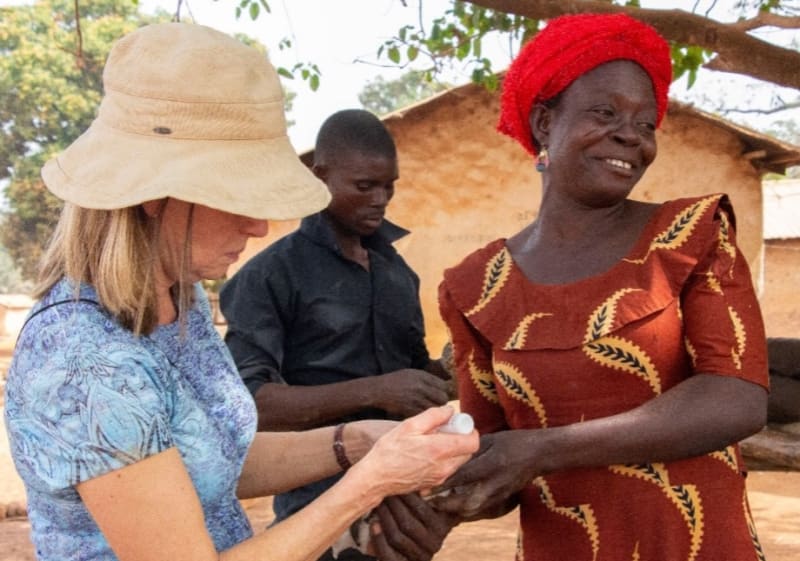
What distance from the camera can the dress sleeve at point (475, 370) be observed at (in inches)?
88.1

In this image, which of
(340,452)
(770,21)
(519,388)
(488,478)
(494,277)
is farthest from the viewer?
(770,21)

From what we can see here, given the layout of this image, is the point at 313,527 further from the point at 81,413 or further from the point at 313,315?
the point at 313,315

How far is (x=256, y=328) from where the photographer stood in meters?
3.03

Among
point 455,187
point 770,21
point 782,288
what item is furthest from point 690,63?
point 782,288

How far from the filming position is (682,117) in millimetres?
11242

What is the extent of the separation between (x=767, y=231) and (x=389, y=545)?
15.3 m

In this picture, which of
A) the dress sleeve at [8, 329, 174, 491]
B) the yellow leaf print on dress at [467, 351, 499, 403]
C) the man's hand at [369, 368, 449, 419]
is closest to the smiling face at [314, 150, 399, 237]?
the man's hand at [369, 368, 449, 419]

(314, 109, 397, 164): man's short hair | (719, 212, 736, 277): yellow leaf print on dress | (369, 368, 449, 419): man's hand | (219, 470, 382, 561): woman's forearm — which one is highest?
(719, 212, 736, 277): yellow leaf print on dress

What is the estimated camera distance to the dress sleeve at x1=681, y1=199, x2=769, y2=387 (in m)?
1.89

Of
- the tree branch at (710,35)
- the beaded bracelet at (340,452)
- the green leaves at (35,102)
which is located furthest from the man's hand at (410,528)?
the green leaves at (35,102)

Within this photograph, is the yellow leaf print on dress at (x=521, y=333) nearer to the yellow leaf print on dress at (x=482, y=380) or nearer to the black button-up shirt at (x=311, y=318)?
the yellow leaf print on dress at (x=482, y=380)

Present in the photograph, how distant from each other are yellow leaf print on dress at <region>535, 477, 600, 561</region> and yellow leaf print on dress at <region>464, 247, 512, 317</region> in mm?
415

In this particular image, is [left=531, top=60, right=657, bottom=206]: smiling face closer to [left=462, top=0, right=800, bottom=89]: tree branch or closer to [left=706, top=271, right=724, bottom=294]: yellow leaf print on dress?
[left=706, top=271, right=724, bottom=294]: yellow leaf print on dress

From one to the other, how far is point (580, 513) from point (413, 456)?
41 cm
